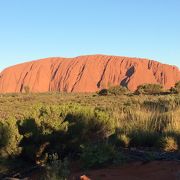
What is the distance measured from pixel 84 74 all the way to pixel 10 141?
123m

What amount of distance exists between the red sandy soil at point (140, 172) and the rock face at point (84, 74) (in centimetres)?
11321

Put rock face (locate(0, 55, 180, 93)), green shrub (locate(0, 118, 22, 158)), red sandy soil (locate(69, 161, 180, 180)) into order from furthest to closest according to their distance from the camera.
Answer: rock face (locate(0, 55, 180, 93)) → green shrub (locate(0, 118, 22, 158)) → red sandy soil (locate(69, 161, 180, 180))

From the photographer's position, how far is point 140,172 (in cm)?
682

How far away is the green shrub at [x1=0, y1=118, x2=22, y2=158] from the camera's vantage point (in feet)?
30.0

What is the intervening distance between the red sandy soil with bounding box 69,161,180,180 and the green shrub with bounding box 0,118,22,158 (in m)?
2.62

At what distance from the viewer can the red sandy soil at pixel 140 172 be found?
249 inches

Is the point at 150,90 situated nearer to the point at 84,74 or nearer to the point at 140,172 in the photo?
the point at 140,172

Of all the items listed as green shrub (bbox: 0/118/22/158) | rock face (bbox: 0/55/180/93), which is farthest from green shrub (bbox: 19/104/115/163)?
rock face (bbox: 0/55/180/93)

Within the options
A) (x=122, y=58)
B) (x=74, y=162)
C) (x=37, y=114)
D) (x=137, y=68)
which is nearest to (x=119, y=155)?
(x=74, y=162)

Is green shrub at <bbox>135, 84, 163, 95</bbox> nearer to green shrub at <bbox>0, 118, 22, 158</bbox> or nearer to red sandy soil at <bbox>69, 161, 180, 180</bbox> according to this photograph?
green shrub at <bbox>0, 118, 22, 158</bbox>

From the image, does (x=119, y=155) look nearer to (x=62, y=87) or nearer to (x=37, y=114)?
(x=37, y=114)

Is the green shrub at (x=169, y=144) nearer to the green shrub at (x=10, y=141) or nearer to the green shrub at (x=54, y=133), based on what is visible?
the green shrub at (x=54, y=133)

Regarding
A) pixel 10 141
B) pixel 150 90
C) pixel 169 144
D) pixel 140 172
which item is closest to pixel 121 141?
pixel 169 144

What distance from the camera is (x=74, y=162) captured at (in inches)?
342
